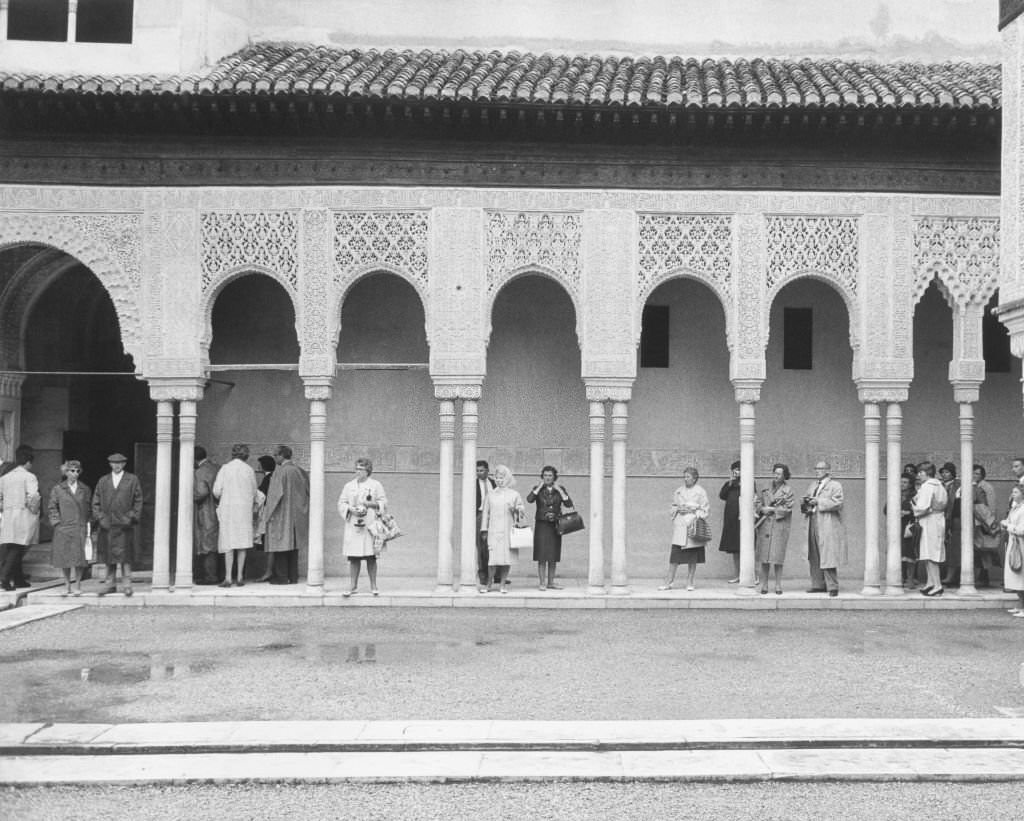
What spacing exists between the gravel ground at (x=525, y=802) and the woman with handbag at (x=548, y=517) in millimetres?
7219

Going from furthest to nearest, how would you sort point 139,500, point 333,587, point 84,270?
point 84,270, point 333,587, point 139,500

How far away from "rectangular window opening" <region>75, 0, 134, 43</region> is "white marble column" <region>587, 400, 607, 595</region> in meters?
6.89

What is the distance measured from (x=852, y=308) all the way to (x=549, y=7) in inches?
233

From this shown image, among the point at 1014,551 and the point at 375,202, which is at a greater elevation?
the point at 375,202

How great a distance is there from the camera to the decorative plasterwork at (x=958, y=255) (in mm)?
12672

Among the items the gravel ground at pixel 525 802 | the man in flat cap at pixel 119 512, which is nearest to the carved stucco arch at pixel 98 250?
the man in flat cap at pixel 119 512

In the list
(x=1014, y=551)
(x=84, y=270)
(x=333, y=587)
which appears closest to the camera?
(x=1014, y=551)

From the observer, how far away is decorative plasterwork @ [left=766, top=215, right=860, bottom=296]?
1277 centimetres

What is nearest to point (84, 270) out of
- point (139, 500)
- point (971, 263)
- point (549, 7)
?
point (139, 500)

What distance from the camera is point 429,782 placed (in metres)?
5.46

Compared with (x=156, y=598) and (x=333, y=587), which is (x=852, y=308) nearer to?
(x=333, y=587)

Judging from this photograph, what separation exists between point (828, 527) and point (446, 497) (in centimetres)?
416

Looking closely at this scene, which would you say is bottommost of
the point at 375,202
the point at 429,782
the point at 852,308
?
the point at 429,782

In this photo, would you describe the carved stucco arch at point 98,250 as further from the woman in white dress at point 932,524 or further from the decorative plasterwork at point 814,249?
the woman in white dress at point 932,524
